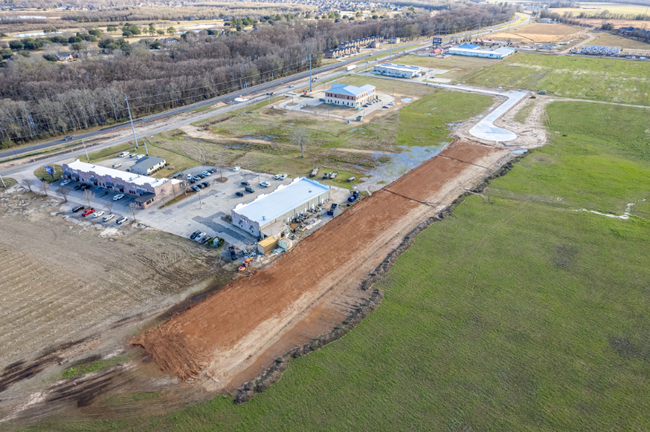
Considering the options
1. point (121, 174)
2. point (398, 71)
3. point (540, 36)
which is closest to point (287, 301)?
point (121, 174)

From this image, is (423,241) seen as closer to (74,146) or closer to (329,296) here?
(329,296)

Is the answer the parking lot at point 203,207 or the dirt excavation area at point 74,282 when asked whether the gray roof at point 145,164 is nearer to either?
the parking lot at point 203,207

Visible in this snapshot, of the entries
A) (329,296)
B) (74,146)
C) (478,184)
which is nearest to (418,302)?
(329,296)

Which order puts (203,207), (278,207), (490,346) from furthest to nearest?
(203,207)
(278,207)
(490,346)

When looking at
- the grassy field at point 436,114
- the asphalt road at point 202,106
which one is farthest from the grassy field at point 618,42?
the grassy field at point 436,114

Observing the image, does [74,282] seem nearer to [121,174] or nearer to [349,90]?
[121,174]
